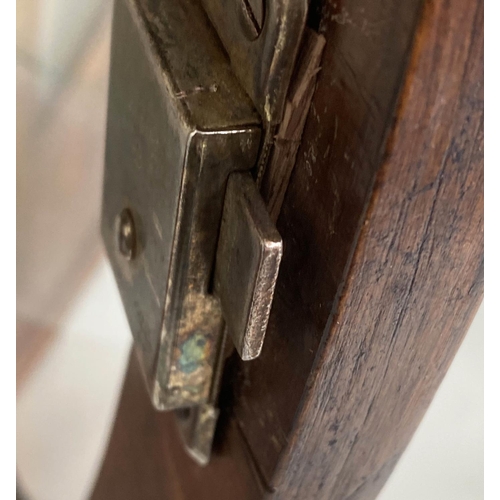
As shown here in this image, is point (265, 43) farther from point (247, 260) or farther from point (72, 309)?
point (72, 309)

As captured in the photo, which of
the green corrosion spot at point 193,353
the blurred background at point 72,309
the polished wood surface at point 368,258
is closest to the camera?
the polished wood surface at point 368,258

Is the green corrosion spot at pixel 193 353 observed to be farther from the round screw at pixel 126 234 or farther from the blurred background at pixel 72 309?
the blurred background at pixel 72 309

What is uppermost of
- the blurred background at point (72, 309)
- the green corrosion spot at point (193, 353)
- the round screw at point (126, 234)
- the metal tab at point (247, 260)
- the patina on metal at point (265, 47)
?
the patina on metal at point (265, 47)

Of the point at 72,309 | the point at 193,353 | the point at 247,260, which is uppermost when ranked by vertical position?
the point at 247,260

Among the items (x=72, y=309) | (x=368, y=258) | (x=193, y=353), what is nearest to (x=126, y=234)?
(x=193, y=353)

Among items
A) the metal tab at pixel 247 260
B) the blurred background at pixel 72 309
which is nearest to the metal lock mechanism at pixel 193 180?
the metal tab at pixel 247 260

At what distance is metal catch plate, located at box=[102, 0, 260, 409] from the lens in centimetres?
26

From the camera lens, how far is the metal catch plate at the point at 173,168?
26 cm

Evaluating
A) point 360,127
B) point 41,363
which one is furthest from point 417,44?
point 41,363

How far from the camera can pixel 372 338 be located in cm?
27

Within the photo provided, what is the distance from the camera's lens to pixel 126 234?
1.24 feet

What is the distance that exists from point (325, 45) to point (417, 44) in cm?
5

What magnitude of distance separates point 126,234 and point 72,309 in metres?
0.47

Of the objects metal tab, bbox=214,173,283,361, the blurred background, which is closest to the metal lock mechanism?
metal tab, bbox=214,173,283,361
